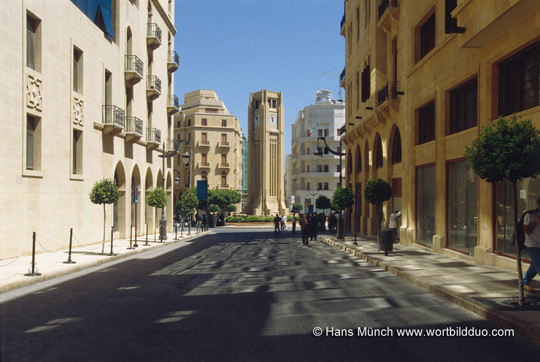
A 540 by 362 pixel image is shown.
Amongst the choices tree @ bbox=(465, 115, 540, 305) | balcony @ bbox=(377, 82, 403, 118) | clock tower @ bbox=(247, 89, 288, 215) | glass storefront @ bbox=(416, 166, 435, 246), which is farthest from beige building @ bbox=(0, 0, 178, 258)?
clock tower @ bbox=(247, 89, 288, 215)

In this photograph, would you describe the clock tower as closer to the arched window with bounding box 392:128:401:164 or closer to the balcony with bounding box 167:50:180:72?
the balcony with bounding box 167:50:180:72

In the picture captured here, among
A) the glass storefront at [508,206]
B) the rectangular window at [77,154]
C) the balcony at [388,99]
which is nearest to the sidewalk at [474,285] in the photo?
the glass storefront at [508,206]

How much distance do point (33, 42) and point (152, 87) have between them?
14759 millimetres

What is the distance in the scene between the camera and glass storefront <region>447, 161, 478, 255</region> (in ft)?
49.5

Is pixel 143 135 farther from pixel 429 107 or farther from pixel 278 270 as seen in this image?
pixel 278 270

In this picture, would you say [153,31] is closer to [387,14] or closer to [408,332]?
[387,14]


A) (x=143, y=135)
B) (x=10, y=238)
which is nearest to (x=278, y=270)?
(x=10, y=238)

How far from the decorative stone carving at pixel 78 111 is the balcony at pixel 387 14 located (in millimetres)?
15009

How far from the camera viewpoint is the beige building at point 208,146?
87.9 metres

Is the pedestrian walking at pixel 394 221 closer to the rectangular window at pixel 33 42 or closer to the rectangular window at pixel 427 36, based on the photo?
the rectangular window at pixel 427 36

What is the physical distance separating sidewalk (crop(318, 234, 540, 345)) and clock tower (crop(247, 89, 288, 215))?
A: 73054 mm

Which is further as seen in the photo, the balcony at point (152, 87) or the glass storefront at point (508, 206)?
the balcony at point (152, 87)

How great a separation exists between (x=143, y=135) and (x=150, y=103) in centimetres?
310

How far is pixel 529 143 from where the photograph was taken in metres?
7.85
